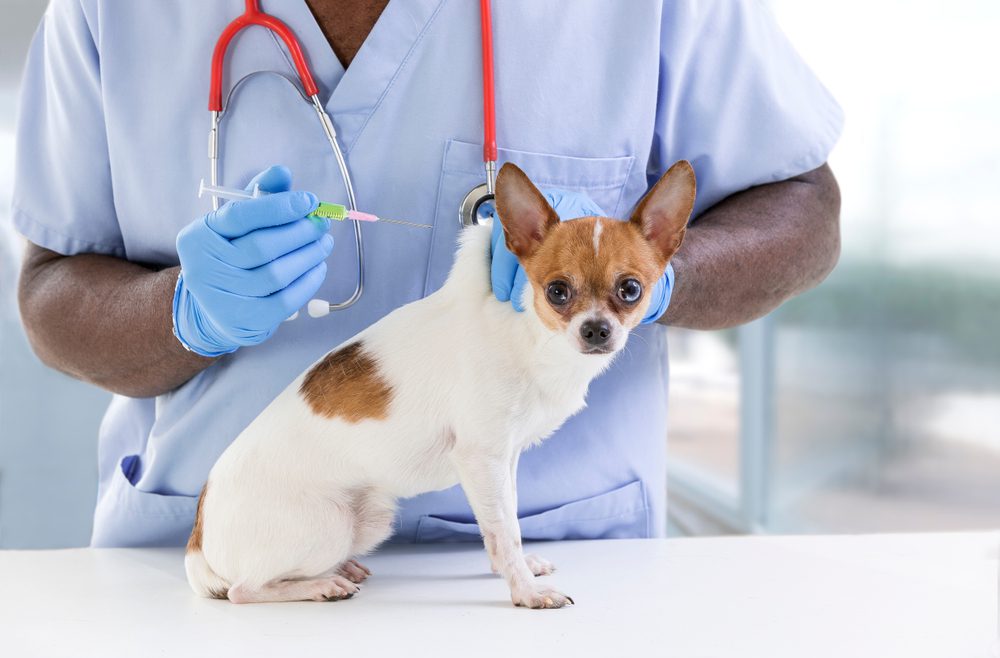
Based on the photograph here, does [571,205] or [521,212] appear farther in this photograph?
[571,205]

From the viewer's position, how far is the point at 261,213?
982 millimetres

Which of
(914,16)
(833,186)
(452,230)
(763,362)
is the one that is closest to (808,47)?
(914,16)

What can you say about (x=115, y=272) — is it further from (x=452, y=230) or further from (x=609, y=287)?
(x=609, y=287)

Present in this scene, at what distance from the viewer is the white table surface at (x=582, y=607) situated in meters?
0.86

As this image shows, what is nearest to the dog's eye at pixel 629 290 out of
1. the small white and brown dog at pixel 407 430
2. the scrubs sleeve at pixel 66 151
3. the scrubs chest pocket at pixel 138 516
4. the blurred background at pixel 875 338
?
the small white and brown dog at pixel 407 430

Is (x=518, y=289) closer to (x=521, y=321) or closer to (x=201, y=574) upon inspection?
(x=521, y=321)

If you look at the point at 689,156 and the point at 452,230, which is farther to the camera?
the point at 689,156

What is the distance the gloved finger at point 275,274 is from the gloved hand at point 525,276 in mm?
205

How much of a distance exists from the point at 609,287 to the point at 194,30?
2.15 feet

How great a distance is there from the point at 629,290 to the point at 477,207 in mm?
278

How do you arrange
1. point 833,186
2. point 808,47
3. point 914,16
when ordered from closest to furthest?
point 833,186, point 914,16, point 808,47

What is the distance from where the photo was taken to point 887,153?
291 centimetres

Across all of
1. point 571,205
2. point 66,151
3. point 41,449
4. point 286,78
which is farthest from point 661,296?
point 41,449

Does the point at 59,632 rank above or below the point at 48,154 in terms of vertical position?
below
